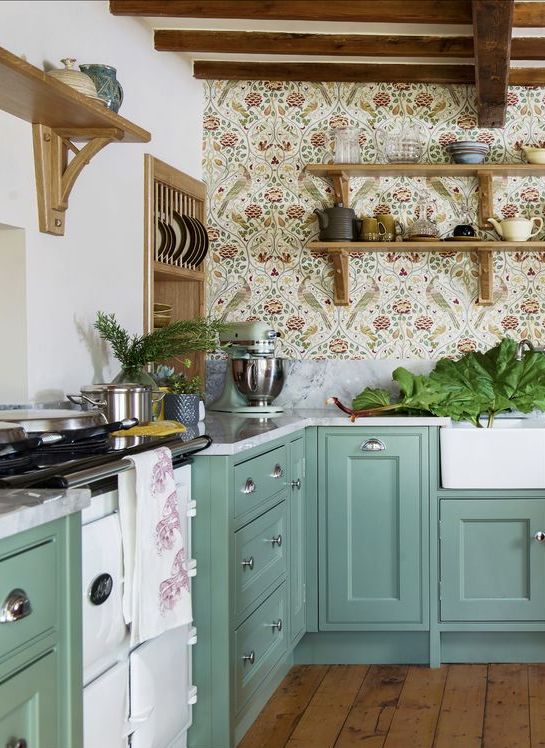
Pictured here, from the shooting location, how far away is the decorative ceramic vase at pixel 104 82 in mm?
2965

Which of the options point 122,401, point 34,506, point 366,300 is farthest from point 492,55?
point 34,506

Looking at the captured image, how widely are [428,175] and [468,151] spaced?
21 centimetres

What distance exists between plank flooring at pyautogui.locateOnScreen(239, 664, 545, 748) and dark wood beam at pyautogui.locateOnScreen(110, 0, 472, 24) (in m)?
2.25

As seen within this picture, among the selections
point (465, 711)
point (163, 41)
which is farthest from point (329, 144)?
point (465, 711)

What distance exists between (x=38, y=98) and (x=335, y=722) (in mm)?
1997

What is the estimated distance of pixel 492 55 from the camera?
3457mm

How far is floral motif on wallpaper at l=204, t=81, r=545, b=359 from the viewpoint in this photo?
14.6 ft

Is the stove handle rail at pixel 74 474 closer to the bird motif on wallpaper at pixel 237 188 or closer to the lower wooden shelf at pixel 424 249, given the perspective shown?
the lower wooden shelf at pixel 424 249

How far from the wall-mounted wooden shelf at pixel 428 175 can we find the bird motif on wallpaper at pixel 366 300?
0.18ft

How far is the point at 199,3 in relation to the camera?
11.5 feet

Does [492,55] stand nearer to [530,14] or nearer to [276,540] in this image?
[530,14]

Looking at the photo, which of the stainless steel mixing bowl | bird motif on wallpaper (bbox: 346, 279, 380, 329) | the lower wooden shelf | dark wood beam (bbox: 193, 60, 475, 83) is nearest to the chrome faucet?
the lower wooden shelf

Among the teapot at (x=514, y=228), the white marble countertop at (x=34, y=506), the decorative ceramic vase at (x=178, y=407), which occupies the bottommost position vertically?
the white marble countertop at (x=34, y=506)

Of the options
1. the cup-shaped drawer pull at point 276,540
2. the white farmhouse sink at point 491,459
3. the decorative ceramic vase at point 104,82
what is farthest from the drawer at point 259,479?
the decorative ceramic vase at point 104,82
